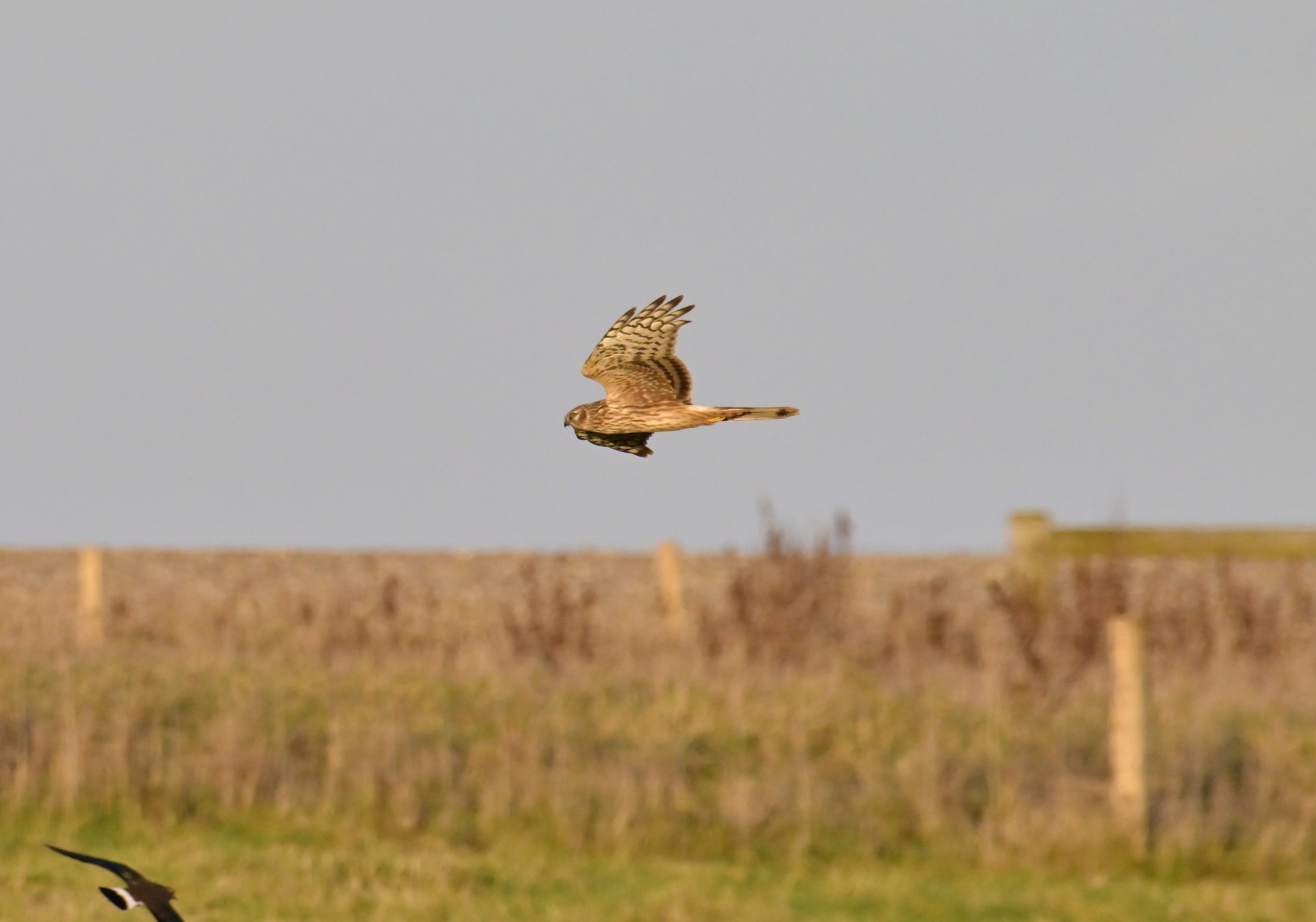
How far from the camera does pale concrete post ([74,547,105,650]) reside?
1566cm

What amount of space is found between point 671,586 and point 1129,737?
22.0 feet

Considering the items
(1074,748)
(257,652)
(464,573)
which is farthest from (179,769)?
(464,573)

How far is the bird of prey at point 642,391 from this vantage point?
56.3 inches

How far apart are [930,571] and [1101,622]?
9344 millimetres

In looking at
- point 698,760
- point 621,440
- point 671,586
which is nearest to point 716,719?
point 698,760

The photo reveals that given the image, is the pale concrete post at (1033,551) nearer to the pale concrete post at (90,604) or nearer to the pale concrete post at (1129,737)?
the pale concrete post at (1129,737)

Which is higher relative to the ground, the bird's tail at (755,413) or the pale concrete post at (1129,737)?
the bird's tail at (755,413)

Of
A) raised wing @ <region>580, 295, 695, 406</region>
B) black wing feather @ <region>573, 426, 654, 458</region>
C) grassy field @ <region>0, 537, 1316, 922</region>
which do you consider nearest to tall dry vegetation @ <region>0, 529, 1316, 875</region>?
grassy field @ <region>0, 537, 1316, 922</region>

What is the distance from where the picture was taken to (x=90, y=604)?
16797 mm

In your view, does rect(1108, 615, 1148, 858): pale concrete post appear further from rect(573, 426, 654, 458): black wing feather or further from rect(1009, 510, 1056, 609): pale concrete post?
rect(573, 426, 654, 458): black wing feather

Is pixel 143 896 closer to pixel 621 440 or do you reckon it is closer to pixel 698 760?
pixel 621 440

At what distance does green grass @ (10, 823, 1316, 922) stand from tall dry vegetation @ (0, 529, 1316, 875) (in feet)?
1.09

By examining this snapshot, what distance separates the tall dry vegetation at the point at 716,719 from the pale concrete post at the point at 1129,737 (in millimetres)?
142

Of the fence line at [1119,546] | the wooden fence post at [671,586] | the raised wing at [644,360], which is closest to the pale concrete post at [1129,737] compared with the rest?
the fence line at [1119,546]
